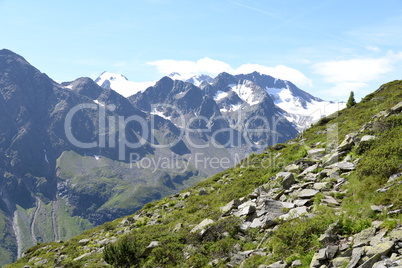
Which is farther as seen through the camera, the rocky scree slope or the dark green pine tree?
the dark green pine tree

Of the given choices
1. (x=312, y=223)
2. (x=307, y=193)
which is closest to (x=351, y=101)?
(x=307, y=193)

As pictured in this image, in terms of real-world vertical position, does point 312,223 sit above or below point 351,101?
below

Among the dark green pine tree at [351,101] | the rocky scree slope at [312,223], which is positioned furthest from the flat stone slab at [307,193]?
the dark green pine tree at [351,101]

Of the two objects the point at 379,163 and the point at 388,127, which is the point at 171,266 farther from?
the point at 388,127

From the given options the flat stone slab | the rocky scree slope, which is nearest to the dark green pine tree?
the rocky scree slope

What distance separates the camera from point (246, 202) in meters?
19.6

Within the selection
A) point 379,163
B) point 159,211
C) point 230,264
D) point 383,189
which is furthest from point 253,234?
point 159,211

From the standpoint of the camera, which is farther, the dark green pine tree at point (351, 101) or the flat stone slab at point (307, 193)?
the dark green pine tree at point (351, 101)

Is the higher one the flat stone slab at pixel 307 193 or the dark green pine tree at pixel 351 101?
the dark green pine tree at pixel 351 101

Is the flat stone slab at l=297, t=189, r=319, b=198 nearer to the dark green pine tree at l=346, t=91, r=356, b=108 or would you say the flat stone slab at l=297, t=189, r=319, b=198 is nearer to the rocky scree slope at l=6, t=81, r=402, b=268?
the rocky scree slope at l=6, t=81, r=402, b=268

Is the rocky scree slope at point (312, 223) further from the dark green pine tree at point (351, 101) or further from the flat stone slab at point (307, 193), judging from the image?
the dark green pine tree at point (351, 101)

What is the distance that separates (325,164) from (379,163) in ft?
15.2

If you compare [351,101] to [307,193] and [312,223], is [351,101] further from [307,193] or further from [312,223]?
[312,223]

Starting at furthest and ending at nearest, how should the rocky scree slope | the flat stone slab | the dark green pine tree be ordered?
the dark green pine tree → the flat stone slab → the rocky scree slope
